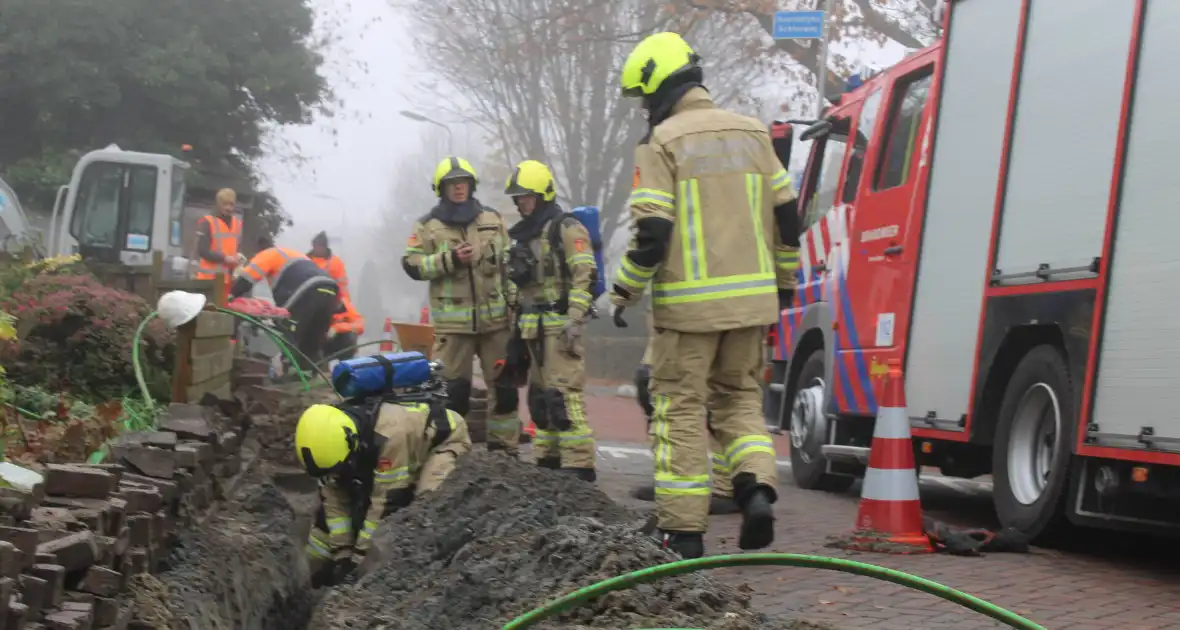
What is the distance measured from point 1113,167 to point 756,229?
1.53 metres

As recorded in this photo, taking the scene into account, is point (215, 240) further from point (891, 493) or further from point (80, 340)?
point (891, 493)

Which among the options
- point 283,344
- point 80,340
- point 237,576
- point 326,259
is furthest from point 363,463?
point 326,259

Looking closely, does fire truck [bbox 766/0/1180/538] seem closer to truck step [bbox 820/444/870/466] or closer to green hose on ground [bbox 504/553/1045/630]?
truck step [bbox 820/444/870/466]

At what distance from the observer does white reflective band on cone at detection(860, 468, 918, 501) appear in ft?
21.4

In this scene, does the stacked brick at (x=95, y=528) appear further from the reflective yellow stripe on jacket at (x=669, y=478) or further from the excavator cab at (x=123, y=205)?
the excavator cab at (x=123, y=205)

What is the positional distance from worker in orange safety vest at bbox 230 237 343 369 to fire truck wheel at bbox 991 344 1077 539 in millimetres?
7017

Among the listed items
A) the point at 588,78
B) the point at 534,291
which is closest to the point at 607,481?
the point at 534,291

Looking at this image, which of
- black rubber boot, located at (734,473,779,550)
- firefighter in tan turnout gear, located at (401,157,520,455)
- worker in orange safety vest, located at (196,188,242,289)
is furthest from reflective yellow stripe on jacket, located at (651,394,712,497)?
worker in orange safety vest, located at (196,188,242,289)

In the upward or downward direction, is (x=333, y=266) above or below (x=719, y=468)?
above

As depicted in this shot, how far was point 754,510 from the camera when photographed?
18.2 feet

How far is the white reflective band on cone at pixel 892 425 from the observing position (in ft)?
22.1

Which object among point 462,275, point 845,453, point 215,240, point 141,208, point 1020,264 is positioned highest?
point 141,208

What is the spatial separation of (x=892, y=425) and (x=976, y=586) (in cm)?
136

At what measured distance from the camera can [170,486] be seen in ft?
18.0
